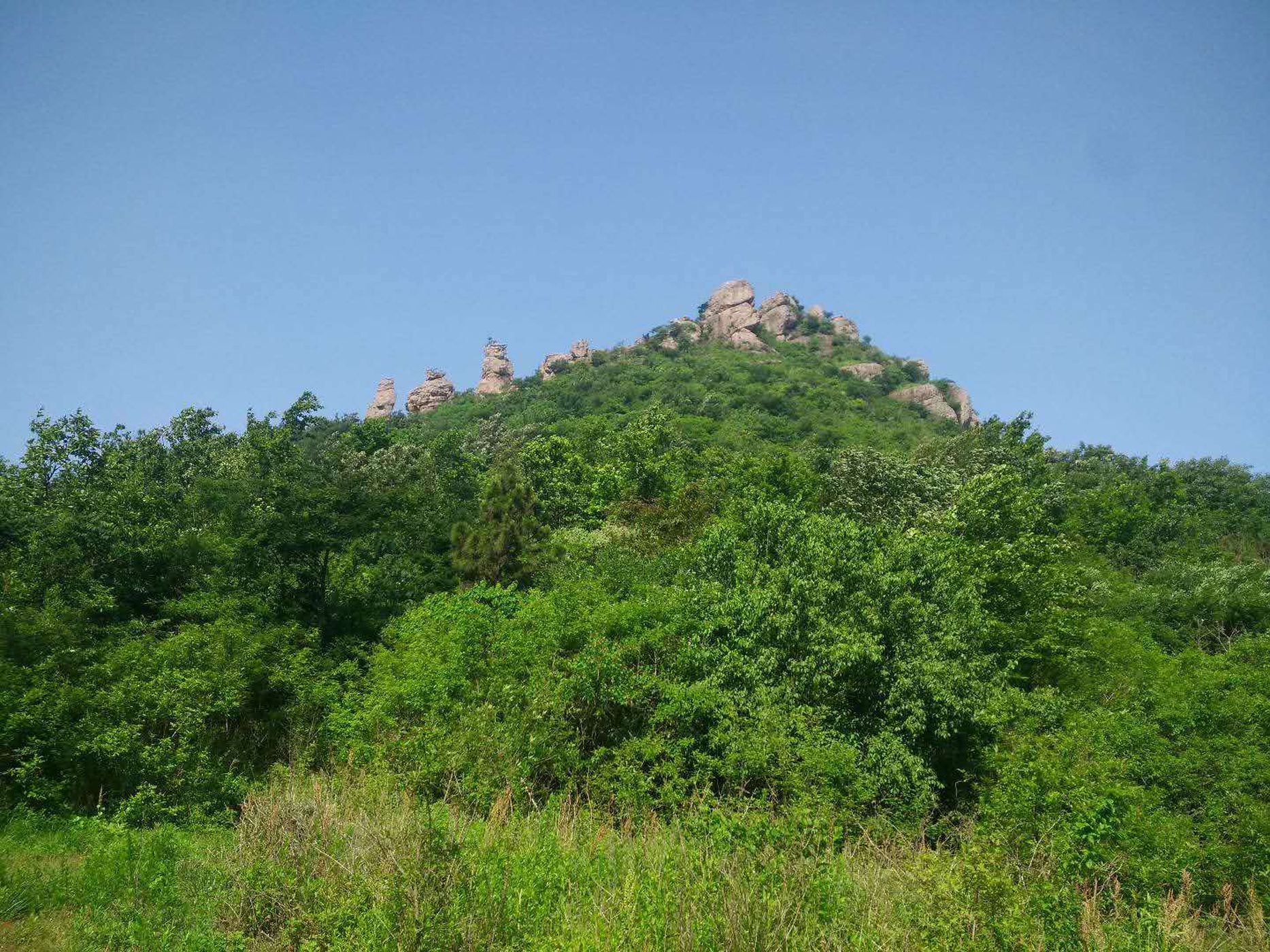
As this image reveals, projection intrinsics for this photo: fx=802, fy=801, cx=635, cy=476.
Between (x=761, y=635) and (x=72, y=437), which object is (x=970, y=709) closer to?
(x=761, y=635)

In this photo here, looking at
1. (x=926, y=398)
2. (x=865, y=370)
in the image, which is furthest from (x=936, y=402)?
(x=865, y=370)

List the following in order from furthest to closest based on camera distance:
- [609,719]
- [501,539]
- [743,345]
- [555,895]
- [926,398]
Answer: [743,345]
[926,398]
[501,539]
[609,719]
[555,895]

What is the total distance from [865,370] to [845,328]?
39426 mm

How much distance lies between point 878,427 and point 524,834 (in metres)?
65.0

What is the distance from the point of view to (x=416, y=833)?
7.80 m

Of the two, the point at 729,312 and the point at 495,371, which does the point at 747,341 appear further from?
the point at 495,371

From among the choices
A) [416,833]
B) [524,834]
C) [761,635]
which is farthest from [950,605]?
[416,833]

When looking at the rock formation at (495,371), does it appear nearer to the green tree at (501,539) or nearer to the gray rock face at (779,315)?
the gray rock face at (779,315)

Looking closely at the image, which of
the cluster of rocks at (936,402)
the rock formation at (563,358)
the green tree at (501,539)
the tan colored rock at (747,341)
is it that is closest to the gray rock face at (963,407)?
the cluster of rocks at (936,402)

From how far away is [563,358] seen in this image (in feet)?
400

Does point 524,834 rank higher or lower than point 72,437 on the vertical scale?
lower

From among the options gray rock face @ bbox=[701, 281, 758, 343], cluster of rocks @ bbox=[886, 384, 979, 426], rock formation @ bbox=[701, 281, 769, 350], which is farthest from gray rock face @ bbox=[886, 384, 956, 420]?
gray rock face @ bbox=[701, 281, 758, 343]

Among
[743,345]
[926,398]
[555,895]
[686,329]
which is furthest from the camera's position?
[686,329]

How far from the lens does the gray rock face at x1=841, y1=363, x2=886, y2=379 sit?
10581 centimetres
